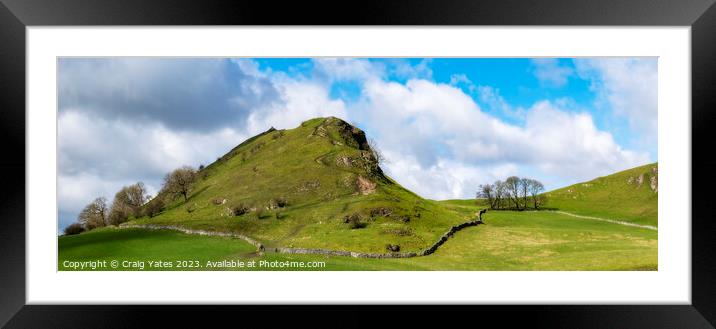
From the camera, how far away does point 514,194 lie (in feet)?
169

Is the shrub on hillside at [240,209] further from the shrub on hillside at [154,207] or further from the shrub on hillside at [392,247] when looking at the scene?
the shrub on hillside at [392,247]

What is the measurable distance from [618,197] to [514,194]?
10.0m

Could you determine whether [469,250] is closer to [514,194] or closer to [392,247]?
[392,247]

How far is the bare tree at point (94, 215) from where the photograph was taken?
91.5ft

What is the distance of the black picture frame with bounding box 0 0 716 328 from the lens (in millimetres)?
10414

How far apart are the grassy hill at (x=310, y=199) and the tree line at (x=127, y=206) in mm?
719

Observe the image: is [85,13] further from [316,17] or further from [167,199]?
[167,199]

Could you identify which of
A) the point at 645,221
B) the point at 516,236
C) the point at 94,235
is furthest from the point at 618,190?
the point at 94,235

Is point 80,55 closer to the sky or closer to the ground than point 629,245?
closer to the sky

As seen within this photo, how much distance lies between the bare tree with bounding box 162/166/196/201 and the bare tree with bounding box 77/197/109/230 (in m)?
7.77

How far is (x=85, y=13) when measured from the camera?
10617 mm

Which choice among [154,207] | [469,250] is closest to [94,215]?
[154,207]

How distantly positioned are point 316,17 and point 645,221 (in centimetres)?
3619

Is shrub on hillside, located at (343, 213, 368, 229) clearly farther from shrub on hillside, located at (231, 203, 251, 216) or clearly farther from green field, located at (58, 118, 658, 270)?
shrub on hillside, located at (231, 203, 251, 216)
